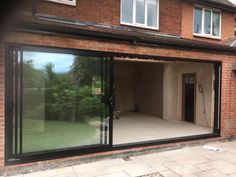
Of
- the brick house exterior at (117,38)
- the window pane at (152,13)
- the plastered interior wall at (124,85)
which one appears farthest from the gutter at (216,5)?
the plastered interior wall at (124,85)

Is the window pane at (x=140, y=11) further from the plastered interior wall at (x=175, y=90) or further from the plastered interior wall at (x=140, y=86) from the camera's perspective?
the plastered interior wall at (x=140, y=86)

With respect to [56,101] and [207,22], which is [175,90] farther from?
[56,101]

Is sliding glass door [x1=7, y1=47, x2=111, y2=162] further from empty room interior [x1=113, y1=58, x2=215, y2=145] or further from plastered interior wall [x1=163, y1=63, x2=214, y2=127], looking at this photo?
plastered interior wall [x1=163, y1=63, x2=214, y2=127]

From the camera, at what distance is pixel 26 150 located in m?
4.52

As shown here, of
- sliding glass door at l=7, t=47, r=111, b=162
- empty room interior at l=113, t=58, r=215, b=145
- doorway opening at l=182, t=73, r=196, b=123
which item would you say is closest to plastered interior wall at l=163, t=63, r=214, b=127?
empty room interior at l=113, t=58, r=215, b=145

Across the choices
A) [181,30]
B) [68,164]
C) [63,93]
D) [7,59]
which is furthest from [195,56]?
[7,59]

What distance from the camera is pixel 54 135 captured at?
4.98 metres

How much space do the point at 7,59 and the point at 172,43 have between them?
4.17 meters

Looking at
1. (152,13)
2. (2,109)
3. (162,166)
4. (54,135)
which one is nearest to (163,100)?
(152,13)

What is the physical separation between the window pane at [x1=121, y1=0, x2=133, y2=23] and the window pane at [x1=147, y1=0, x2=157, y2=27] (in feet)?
2.74

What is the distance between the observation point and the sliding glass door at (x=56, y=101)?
437 centimetres

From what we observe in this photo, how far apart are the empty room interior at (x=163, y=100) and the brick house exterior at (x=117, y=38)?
615mm

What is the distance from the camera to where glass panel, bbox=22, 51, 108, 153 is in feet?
15.1

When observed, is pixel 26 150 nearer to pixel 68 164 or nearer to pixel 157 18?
pixel 68 164
